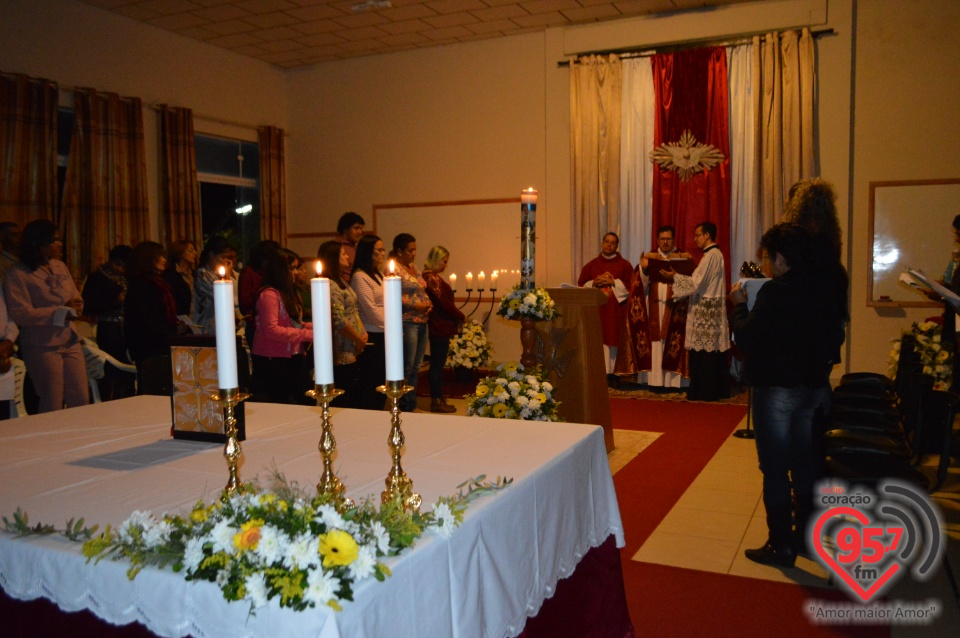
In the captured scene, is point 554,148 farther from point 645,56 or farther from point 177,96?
point 177,96

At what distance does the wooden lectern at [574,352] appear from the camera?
15.8ft

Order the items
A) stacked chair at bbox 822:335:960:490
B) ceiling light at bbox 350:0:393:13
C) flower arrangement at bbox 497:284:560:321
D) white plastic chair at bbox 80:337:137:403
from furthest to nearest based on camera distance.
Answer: ceiling light at bbox 350:0:393:13, white plastic chair at bbox 80:337:137:403, flower arrangement at bbox 497:284:560:321, stacked chair at bbox 822:335:960:490

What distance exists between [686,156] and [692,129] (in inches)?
11.4

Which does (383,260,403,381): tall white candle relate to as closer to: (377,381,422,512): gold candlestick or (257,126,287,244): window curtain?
(377,381,422,512): gold candlestick

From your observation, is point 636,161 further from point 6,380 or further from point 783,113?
point 6,380

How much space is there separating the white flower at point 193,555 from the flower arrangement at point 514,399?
252cm

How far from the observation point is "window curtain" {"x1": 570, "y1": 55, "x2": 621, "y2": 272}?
8391 mm

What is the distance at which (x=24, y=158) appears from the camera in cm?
681

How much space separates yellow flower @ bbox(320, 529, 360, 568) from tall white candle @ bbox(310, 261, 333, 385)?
1.23 feet

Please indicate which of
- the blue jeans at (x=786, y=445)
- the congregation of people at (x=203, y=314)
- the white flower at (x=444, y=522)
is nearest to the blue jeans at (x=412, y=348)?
the congregation of people at (x=203, y=314)

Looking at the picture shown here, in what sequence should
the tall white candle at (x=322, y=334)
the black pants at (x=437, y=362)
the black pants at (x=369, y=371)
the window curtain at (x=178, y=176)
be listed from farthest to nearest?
1. the window curtain at (x=178, y=176)
2. the black pants at (x=437, y=362)
3. the black pants at (x=369, y=371)
4. the tall white candle at (x=322, y=334)

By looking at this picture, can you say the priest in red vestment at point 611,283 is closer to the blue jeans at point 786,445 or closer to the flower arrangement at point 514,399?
the flower arrangement at point 514,399

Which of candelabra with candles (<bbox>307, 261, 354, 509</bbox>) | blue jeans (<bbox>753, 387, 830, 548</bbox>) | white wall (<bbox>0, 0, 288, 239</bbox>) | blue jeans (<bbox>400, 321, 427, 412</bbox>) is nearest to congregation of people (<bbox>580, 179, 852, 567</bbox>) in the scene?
blue jeans (<bbox>753, 387, 830, 548</bbox>)

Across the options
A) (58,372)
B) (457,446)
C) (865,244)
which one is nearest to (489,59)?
(865,244)
